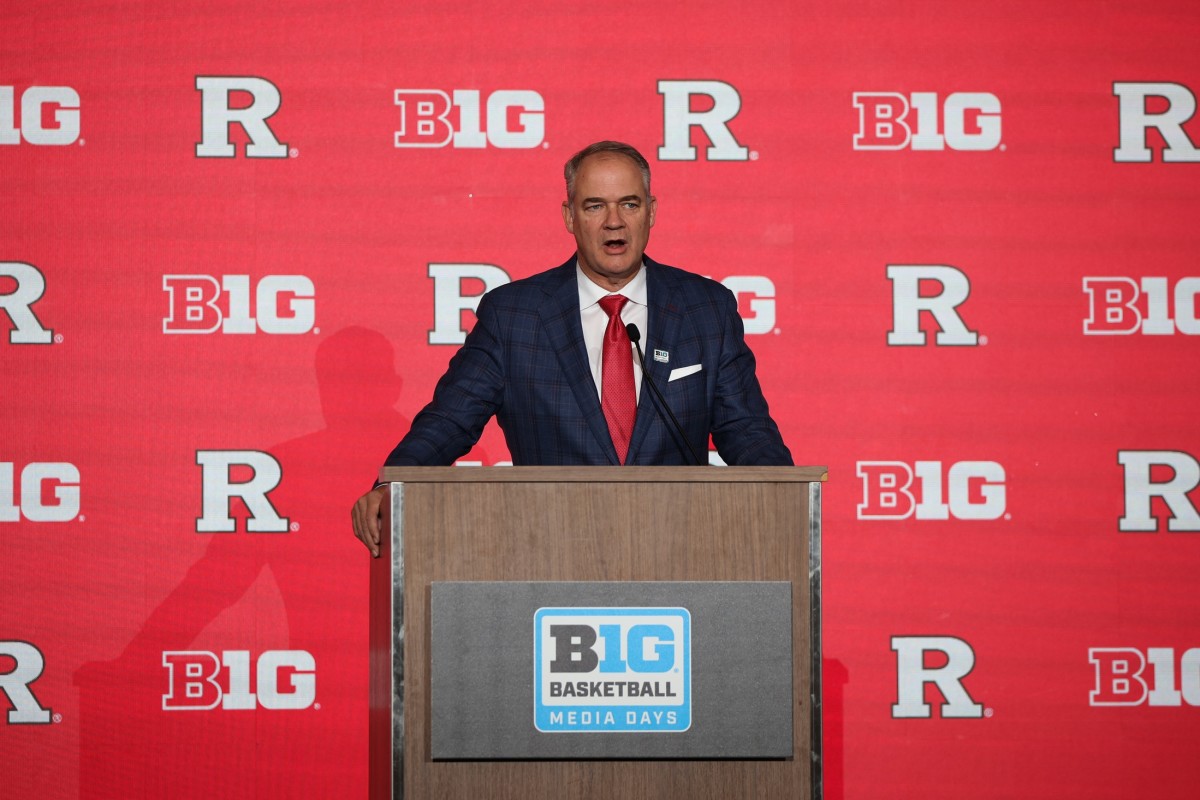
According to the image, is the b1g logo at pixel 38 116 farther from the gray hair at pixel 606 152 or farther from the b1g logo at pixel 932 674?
the b1g logo at pixel 932 674

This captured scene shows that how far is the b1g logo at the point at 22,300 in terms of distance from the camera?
3441 mm

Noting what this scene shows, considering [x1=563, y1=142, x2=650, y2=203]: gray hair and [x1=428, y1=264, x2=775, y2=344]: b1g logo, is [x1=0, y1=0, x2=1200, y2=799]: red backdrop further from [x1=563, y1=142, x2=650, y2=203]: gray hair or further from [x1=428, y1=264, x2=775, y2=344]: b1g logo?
[x1=563, y1=142, x2=650, y2=203]: gray hair

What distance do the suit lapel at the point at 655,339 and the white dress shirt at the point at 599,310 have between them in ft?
0.07

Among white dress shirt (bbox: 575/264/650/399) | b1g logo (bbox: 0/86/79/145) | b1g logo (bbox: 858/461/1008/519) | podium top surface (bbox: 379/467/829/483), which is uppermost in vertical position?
b1g logo (bbox: 0/86/79/145)

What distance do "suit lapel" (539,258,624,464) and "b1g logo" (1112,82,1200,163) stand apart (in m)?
1.96

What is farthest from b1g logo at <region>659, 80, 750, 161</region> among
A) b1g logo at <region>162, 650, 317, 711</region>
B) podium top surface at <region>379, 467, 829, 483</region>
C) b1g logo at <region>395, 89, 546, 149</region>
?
podium top surface at <region>379, 467, 829, 483</region>

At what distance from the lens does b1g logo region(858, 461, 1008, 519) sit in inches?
140

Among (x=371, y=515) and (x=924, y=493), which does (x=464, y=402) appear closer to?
(x=371, y=515)

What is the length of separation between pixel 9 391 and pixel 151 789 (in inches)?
44.8

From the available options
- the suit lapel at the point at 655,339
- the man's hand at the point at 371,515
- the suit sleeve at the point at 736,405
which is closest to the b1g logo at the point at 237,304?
the suit lapel at the point at 655,339

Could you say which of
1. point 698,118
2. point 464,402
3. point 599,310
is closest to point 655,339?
point 599,310

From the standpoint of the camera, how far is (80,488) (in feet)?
11.3

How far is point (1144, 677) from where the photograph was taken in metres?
3.58

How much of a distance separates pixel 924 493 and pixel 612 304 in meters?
1.49
